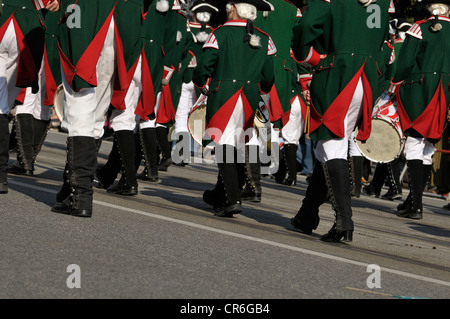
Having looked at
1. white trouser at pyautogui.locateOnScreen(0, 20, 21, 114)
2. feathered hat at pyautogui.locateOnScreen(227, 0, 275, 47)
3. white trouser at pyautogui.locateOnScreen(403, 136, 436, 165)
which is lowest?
white trouser at pyautogui.locateOnScreen(403, 136, 436, 165)

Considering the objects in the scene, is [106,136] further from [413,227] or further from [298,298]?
[298,298]

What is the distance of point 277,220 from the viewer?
8.09 meters

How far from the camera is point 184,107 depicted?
14820 mm

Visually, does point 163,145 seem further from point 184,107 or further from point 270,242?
point 270,242

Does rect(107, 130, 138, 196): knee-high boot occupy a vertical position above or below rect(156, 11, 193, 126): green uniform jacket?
below

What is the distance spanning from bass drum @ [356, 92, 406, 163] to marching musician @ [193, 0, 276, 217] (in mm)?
3818

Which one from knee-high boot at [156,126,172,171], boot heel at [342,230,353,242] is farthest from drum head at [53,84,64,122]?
boot heel at [342,230,353,242]

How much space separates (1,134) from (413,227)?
4.02 m

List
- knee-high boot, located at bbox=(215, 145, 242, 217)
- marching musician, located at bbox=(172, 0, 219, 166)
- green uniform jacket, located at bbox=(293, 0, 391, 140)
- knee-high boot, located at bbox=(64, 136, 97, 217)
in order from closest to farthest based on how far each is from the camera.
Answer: knee-high boot, located at bbox=(64, 136, 97, 217), green uniform jacket, located at bbox=(293, 0, 391, 140), knee-high boot, located at bbox=(215, 145, 242, 217), marching musician, located at bbox=(172, 0, 219, 166)

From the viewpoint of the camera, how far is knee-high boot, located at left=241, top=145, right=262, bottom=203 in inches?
381

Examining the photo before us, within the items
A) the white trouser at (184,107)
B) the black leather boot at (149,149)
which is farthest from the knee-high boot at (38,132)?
the white trouser at (184,107)

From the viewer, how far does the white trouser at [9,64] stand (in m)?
7.37

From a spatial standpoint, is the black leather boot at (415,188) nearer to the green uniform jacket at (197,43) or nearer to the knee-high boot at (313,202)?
the knee-high boot at (313,202)

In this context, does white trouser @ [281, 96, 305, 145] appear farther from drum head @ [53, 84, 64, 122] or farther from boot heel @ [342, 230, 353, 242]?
boot heel @ [342, 230, 353, 242]
